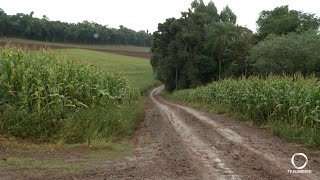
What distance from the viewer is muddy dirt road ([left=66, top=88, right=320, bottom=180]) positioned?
736cm

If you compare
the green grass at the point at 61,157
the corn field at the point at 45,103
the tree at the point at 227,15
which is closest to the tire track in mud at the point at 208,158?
the green grass at the point at 61,157

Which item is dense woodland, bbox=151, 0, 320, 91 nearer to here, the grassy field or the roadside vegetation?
the roadside vegetation

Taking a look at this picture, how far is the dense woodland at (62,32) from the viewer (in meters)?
68.6

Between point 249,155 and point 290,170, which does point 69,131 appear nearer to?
point 249,155

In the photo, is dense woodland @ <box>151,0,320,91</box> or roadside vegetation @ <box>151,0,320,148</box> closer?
roadside vegetation @ <box>151,0,320,148</box>

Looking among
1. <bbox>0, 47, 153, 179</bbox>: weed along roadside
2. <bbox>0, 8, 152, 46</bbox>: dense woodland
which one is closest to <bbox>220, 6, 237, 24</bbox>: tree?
<bbox>0, 8, 152, 46</bbox>: dense woodland

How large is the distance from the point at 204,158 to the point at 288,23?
62.5 m

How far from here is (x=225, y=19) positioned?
107000 mm

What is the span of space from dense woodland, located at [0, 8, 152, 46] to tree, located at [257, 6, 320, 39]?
44.4m

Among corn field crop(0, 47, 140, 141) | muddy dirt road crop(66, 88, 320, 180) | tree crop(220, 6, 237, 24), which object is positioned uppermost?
tree crop(220, 6, 237, 24)

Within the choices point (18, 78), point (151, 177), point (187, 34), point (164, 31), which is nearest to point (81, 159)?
→ point (151, 177)

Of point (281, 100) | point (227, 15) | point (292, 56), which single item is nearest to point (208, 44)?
point (292, 56)

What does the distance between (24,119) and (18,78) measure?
1.44 metres

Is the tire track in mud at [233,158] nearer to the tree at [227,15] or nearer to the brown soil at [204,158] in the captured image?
the brown soil at [204,158]
